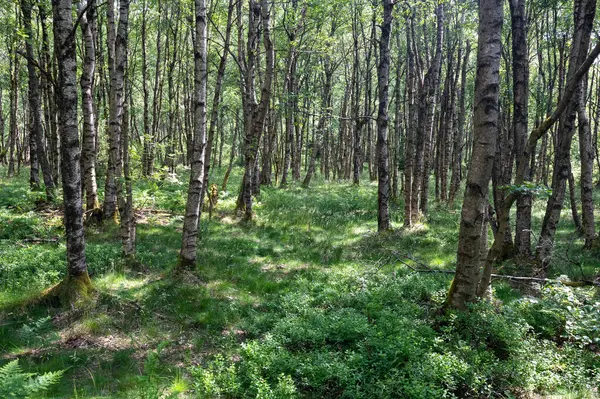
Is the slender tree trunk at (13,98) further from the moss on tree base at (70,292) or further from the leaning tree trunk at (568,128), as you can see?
the leaning tree trunk at (568,128)

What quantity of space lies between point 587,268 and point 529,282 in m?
2.13

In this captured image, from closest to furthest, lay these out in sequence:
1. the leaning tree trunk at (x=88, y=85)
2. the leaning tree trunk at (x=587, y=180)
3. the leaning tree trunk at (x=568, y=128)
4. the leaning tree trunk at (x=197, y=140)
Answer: the leaning tree trunk at (x=568, y=128) → the leaning tree trunk at (x=197, y=140) → the leaning tree trunk at (x=88, y=85) → the leaning tree trunk at (x=587, y=180)

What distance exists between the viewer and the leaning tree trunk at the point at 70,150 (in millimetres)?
5465

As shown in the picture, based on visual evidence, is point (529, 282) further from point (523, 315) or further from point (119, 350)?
point (119, 350)

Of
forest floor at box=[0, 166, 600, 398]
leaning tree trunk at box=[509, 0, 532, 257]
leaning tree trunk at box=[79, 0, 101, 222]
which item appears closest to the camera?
forest floor at box=[0, 166, 600, 398]

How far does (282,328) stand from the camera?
5.26 meters

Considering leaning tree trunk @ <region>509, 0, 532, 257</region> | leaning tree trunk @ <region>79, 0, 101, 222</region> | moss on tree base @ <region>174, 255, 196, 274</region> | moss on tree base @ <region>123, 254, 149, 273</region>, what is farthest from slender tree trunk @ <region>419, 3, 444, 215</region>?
leaning tree trunk @ <region>79, 0, 101, 222</region>

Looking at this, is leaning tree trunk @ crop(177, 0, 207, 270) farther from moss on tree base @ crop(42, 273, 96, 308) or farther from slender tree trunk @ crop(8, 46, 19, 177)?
slender tree trunk @ crop(8, 46, 19, 177)

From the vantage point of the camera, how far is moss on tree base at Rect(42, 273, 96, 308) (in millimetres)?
5770

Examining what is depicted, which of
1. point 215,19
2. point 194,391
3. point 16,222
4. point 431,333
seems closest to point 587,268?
point 431,333

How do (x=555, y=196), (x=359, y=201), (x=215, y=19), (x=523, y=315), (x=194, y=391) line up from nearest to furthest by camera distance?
1. (x=194, y=391)
2. (x=523, y=315)
3. (x=555, y=196)
4. (x=215, y=19)
5. (x=359, y=201)

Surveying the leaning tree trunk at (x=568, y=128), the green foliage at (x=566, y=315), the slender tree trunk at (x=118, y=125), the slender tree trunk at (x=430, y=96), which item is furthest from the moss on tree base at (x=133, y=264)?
the slender tree trunk at (x=430, y=96)

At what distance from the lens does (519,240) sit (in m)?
8.48

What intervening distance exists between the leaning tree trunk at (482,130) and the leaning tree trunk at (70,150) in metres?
5.58
